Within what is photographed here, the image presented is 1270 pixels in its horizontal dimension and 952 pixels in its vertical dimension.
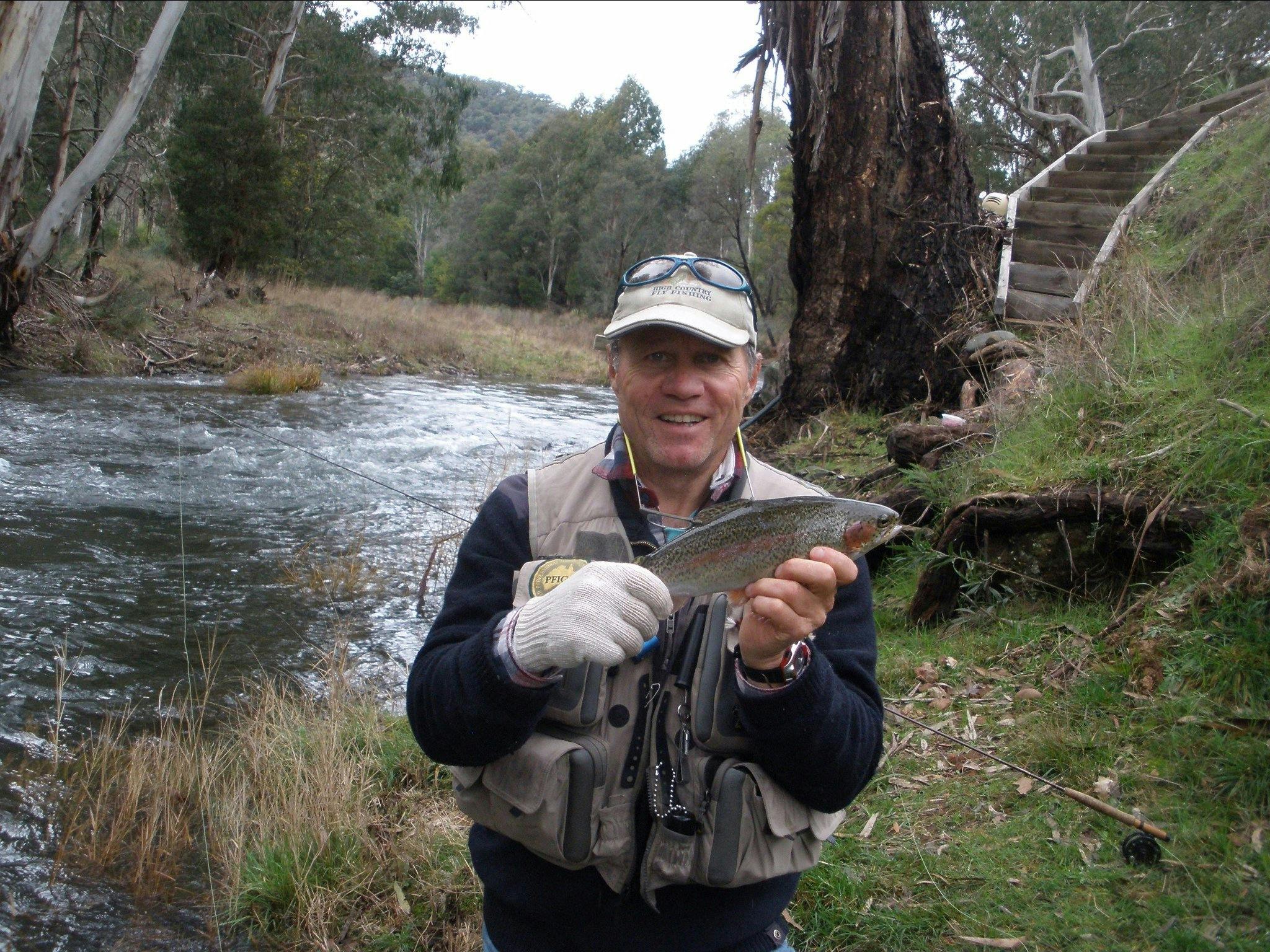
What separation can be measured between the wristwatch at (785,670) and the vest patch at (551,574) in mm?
472

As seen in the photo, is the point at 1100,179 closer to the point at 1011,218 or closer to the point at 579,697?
the point at 1011,218

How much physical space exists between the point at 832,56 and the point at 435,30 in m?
32.3

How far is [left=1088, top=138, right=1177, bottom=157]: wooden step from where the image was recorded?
14.0 meters

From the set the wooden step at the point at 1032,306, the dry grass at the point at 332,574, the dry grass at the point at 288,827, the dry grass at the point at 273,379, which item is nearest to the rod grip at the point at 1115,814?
the dry grass at the point at 288,827

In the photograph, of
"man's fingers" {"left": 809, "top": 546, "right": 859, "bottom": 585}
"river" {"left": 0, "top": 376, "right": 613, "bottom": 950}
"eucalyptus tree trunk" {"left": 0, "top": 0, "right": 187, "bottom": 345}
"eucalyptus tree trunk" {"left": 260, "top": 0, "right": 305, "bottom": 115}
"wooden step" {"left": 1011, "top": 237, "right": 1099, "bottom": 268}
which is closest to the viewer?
"man's fingers" {"left": 809, "top": 546, "right": 859, "bottom": 585}

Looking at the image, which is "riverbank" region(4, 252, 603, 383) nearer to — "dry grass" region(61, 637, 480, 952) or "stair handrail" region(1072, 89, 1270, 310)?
"dry grass" region(61, 637, 480, 952)

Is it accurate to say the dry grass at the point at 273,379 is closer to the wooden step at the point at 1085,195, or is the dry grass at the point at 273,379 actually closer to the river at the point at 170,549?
the river at the point at 170,549

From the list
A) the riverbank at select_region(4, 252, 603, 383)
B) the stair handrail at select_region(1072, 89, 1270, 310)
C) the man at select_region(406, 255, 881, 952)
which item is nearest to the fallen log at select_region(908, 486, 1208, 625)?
the man at select_region(406, 255, 881, 952)

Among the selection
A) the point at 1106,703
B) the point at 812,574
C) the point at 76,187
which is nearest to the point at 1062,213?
the point at 1106,703

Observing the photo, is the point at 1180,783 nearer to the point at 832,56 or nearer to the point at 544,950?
the point at 544,950

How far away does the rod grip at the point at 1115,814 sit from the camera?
2932 millimetres

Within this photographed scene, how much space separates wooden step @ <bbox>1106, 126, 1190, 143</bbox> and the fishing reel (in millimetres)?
13566

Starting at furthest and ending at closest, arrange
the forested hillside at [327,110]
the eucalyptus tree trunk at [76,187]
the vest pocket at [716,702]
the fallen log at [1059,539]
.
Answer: the forested hillside at [327,110], the eucalyptus tree trunk at [76,187], the fallen log at [1059,539], the vest pocket at [716,702]

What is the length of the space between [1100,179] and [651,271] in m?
13.3
